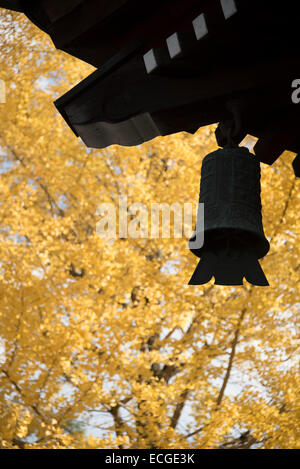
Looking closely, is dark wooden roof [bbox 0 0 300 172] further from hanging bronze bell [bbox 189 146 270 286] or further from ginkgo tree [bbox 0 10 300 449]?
ginkgo tree [bbox 0 10 300 449]

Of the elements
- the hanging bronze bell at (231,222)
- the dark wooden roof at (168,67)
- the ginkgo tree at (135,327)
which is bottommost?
the ginkgo tree at (135,327)

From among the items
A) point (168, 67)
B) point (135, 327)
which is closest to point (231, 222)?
point (168, 67)

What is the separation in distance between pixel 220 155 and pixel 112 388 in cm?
400

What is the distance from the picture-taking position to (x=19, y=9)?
1917mm

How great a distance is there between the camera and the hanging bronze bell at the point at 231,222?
1912 mm

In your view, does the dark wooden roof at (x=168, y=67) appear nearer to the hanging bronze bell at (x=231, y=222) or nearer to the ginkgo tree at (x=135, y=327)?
the hanging bronze bell at (x=231, y=222)

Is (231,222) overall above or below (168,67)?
below

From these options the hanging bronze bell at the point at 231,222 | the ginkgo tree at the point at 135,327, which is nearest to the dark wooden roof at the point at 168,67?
the hanging bronze bell at the point at 231,222

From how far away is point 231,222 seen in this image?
186cm

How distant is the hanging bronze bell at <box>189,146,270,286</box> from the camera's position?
1.91 m

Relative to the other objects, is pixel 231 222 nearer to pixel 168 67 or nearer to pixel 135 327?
pixel 168 67

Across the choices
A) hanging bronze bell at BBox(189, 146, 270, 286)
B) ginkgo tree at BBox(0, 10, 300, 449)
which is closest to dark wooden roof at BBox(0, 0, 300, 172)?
hanging bronze bell at BBox(189, 146, 270, 286)
